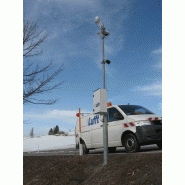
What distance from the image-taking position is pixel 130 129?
313 inches

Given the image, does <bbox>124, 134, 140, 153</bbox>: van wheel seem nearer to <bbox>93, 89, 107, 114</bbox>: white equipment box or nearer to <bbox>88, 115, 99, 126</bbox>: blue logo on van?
<bbox>93, 89, 107, 114</bbox>: white equipment box

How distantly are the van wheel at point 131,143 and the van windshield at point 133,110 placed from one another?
0.91 metres

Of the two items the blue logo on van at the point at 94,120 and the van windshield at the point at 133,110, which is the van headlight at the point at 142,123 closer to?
the van windshield at the point at 133,110

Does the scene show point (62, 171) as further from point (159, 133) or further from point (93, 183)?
point (159, 133)

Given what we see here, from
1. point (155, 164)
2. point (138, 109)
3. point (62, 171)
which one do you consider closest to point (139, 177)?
point (155, 164)

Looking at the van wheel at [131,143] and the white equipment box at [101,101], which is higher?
the white equipment box at [101,101]

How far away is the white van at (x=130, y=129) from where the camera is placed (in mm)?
7762

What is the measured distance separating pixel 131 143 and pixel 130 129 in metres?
0.43

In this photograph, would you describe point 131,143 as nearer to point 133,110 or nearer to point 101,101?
point 133,110

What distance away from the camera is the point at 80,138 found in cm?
1050

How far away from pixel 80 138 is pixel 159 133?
3.63m

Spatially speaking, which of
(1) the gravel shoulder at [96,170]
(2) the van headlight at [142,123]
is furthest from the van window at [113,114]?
(1) the gravel shoulder at [96,170]

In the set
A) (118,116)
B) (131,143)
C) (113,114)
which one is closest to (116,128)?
(118,116)

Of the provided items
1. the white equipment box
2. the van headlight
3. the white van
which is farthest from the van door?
the white equipment box
